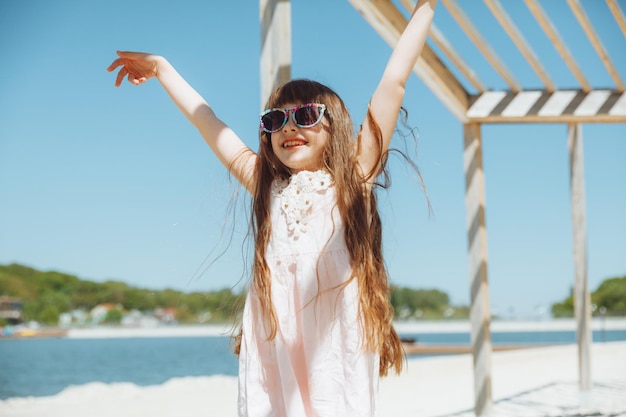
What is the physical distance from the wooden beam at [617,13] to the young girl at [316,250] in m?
2.64

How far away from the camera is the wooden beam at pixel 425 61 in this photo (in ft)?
11.9

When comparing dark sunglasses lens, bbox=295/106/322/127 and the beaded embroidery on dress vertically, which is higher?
dark sunglasses lens, bbox=295/106/322/127

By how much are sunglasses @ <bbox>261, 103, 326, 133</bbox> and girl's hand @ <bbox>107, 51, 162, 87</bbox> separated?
376 millimetres

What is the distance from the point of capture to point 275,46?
9.04ft

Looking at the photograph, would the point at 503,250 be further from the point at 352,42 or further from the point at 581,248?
the point at 581,248

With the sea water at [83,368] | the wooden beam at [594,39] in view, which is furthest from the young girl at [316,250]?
the sea water at [83,368]

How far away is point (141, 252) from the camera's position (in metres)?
71.5

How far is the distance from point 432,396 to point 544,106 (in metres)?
4.11

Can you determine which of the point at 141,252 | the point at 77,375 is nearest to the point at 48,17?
the point at 141,252

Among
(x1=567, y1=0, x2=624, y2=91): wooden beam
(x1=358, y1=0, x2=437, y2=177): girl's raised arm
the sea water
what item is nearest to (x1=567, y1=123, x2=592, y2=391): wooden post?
(x1=567, y1=0, x2=624, y2=91): wooden beam

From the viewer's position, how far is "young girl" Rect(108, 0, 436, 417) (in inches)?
61.0

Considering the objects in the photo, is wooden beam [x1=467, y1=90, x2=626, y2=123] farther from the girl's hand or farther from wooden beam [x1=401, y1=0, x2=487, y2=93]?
the girl's hand

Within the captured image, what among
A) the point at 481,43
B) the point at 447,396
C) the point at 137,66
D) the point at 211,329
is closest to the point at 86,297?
the point at 211,329

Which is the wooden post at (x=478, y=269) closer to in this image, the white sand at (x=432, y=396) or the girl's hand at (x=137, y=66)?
the white sand at (x=432, y=396)
